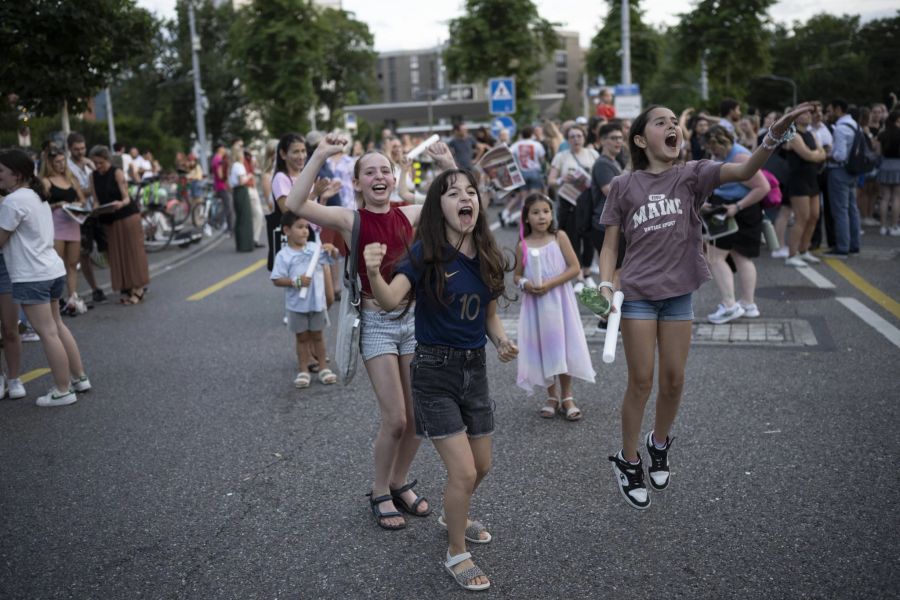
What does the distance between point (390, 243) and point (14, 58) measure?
8915 millimetres

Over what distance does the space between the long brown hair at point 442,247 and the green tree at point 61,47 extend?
357 inches

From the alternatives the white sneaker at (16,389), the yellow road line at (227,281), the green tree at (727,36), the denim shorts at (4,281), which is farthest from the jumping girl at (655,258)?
the green tree at (727,36)

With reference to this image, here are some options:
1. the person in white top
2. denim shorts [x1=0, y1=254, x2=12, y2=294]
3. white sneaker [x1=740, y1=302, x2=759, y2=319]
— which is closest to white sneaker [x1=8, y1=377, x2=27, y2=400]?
the person in white top

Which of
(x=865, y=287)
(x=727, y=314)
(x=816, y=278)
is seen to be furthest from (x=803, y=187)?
(x=727, y=314)

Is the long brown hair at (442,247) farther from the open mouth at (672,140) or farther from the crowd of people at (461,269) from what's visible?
the open mouth at (672,140)

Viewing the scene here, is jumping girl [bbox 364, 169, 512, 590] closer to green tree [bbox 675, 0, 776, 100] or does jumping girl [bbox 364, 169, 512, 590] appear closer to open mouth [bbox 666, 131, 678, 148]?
open mouth [bbox 666, 131, 678, 148]

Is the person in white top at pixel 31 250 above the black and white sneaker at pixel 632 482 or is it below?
above

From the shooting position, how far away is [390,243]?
13.8 ft

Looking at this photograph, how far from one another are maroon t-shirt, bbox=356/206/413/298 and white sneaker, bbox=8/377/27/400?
3.93 metres

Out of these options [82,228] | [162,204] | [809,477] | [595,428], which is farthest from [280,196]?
[162,204]

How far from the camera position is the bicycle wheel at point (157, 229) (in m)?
16.3

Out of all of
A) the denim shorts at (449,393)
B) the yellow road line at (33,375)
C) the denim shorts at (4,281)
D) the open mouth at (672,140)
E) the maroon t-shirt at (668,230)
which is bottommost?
the yellow road line at (33,375)

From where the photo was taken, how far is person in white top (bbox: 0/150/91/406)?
6129 mm

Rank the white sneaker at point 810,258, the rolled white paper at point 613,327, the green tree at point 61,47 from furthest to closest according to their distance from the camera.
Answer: the white sneaker at point 810,258 < the green tree at point 61,47 < the rolled white paper at point 613,327
